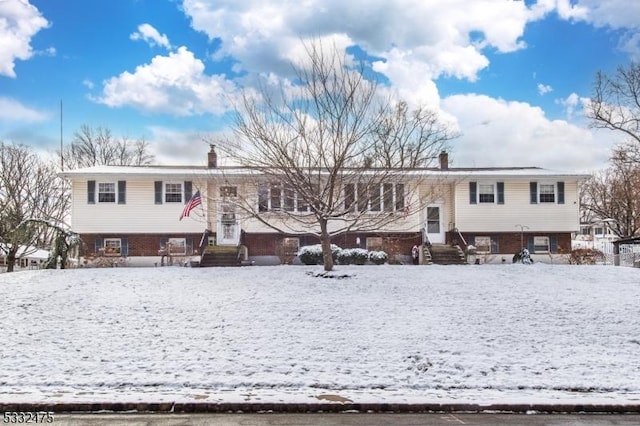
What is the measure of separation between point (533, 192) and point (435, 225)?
5.27m

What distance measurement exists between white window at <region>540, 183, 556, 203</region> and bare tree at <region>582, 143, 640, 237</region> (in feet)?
39.4

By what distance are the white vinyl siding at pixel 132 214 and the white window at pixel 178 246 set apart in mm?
559

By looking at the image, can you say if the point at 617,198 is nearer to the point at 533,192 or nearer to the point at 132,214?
the point at 533,192

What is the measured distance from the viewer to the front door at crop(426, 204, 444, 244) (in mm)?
27750

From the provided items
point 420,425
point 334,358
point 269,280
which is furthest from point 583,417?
point 269,280

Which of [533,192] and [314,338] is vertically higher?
[533,192]

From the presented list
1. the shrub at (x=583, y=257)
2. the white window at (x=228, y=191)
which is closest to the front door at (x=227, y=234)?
the white window at (x=228, y=191)

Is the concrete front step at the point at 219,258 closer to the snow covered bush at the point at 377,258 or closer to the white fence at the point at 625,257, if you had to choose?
the snow covered bush at the point at 377,258

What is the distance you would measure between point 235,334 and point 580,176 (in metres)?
23.1

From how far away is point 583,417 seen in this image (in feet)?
22.8

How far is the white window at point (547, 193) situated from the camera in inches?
1097

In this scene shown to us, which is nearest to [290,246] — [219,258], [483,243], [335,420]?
[219,258]

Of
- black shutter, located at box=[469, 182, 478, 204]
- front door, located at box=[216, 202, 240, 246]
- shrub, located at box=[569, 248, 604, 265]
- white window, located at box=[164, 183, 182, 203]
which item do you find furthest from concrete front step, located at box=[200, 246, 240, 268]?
shrub, located at box=[569, 248, 604, 265]

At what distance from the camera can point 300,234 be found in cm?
2353
